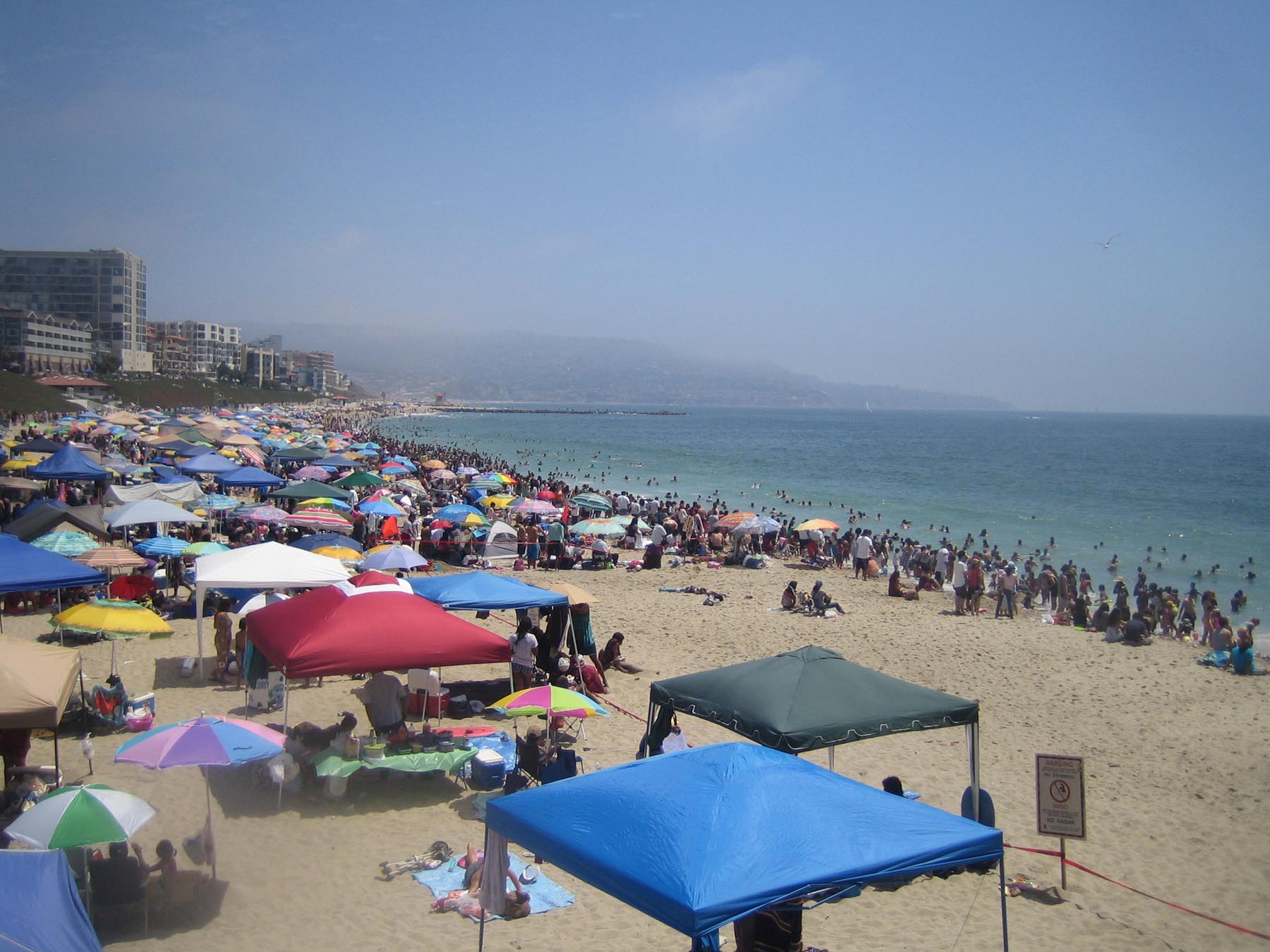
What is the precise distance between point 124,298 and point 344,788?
139255mm

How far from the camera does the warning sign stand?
621 centimetres

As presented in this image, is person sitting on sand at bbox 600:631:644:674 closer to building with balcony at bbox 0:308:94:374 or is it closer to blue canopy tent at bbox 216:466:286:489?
blue canopy tent at bbox 216:466:286:489

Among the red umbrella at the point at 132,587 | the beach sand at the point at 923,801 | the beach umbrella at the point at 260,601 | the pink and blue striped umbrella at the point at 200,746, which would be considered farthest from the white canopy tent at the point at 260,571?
the pink and blue striped umbrella at the point at 200,746

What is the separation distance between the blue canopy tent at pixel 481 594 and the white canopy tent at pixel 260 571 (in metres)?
1.14

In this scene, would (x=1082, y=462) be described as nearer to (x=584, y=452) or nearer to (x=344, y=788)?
(x=584, y=452)

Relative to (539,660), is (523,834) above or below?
above

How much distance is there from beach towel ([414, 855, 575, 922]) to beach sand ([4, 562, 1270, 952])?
85 millimetres

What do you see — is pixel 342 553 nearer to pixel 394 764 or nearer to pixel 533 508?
pixel 394 764

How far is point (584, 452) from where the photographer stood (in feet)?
262

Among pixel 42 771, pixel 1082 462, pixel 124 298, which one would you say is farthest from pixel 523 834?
pixel 124 298

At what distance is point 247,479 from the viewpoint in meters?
20.6

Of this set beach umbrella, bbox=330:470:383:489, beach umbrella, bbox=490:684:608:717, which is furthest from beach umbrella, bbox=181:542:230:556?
beach umbrella, bbox=330:470:383:489

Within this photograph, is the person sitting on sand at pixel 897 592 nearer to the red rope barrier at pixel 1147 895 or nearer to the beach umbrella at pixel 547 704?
the red rope barrier at pixel 1147 895

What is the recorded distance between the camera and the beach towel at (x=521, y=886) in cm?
575
